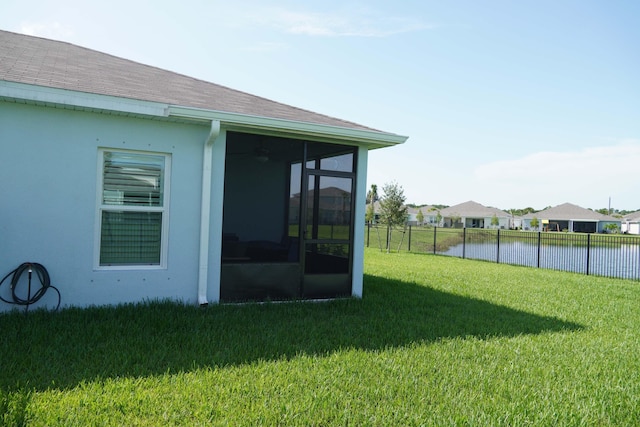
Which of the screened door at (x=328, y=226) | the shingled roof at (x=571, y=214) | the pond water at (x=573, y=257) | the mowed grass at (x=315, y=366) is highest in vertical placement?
the shingled roof at (x=571, y=214)

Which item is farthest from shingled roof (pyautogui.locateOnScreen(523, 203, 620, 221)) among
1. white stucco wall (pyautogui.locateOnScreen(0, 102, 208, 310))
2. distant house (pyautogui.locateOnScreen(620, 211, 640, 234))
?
white stucco wall (pyautogui.locateOnScreen(0, 102, 208, 310))

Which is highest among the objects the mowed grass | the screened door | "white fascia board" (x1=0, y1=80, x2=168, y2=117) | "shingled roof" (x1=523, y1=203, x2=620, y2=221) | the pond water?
"shingled roof" (x1=523, y1=203, x2=620, y2=221)

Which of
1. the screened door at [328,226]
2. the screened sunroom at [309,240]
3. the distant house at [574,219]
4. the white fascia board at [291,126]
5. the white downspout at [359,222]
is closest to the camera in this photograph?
the white fascia board at [291,126]

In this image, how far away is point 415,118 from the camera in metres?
18.0

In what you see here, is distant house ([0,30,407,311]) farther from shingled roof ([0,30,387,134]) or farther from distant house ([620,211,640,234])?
A: distant house ([620,211,640,234])

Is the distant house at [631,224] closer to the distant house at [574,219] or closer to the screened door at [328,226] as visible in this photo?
the distant house at [574,219]

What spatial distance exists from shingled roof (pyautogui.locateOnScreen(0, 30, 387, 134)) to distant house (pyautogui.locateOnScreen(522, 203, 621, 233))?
55.9m

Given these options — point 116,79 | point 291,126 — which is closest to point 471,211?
point 291,126

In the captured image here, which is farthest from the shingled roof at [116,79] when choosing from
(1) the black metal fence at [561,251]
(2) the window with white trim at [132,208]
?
(1) the black metal fence at [561,251]

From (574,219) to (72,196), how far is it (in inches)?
2361

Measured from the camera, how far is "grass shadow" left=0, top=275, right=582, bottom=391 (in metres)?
3.77

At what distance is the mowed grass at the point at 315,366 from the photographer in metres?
3.11

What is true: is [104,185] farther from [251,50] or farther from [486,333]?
[251,50]

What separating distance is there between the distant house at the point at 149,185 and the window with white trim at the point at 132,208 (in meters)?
0.01
